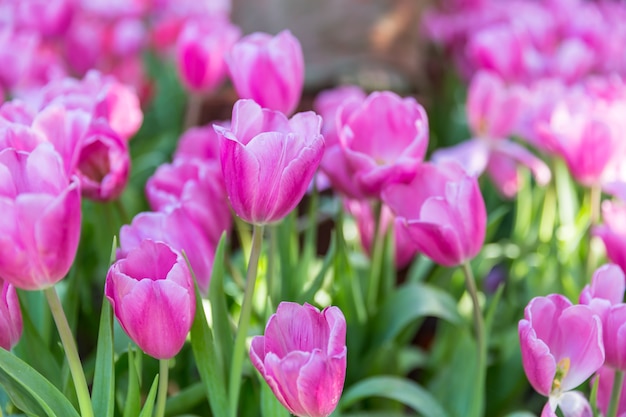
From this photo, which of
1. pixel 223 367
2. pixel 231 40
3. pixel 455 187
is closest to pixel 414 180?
pixel 455 187

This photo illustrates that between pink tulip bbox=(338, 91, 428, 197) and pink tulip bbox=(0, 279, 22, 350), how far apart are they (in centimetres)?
27

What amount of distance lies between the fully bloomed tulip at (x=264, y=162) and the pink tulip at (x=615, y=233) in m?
0.29

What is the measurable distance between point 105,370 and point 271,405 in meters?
0.11

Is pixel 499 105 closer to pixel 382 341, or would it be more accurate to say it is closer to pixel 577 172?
pixel 577 172

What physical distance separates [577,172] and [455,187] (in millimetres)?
312

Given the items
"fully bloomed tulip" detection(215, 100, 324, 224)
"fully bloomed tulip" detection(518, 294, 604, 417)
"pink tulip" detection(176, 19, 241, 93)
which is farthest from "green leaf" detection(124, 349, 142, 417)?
"pink tulip" detection(176, 19, 241, 93)

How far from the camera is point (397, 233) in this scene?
855mm

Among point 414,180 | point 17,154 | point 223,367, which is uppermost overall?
point 17,154

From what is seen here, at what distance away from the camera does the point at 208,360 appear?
566 mm

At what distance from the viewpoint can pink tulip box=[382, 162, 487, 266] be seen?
1.91 ft

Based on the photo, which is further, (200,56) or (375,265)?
(200,56)

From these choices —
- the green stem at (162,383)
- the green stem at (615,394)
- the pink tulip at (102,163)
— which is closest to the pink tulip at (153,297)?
the green stem at (162,383)

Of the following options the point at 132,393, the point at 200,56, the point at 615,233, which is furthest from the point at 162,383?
the point at 200,56

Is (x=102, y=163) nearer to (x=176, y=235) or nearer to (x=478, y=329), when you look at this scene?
(x=176, y=235)
